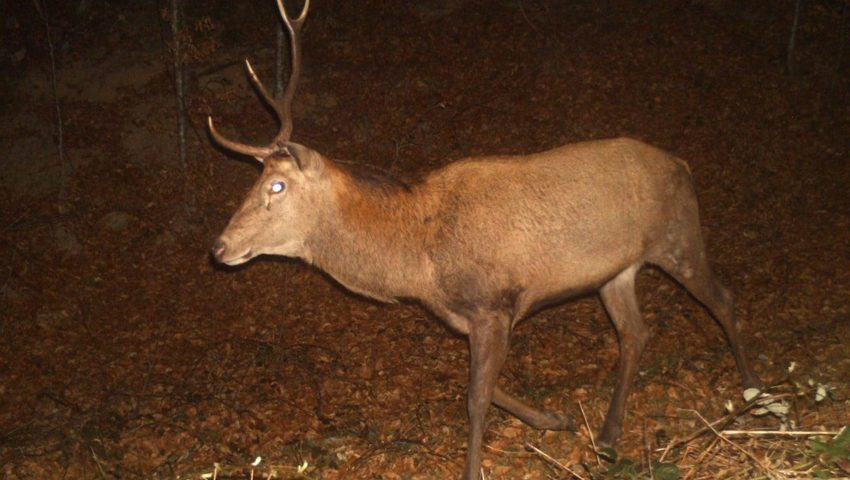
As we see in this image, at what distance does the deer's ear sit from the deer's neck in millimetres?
149

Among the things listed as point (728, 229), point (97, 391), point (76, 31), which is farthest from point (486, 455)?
point (76, 31)

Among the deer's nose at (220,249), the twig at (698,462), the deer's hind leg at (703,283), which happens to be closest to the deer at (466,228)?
the deer's nose at (220,249)

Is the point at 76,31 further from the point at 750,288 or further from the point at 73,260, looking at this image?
the point at 750,288

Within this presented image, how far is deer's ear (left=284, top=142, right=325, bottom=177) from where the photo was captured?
16.8ft

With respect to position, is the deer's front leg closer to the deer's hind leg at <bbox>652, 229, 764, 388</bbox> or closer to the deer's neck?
the deer's neck

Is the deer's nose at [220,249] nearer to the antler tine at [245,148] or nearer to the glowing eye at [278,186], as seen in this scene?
the glowing eye at [278,186]

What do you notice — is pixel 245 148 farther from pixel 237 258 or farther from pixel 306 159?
pixel 237 258

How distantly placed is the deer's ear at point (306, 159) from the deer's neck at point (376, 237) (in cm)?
15

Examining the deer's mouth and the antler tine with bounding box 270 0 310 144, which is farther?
the antler tine with bounding box 270 0 310 144

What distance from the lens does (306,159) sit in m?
5.17

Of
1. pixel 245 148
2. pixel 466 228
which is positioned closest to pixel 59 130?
pixel 245 148

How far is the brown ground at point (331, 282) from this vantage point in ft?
21.3

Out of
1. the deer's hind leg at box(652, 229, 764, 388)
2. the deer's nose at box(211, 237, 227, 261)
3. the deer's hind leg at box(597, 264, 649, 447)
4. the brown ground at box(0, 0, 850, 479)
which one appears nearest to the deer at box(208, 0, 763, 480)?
the deer's nose at box(211, 237, 227, 261)

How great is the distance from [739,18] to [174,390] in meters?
12.4
